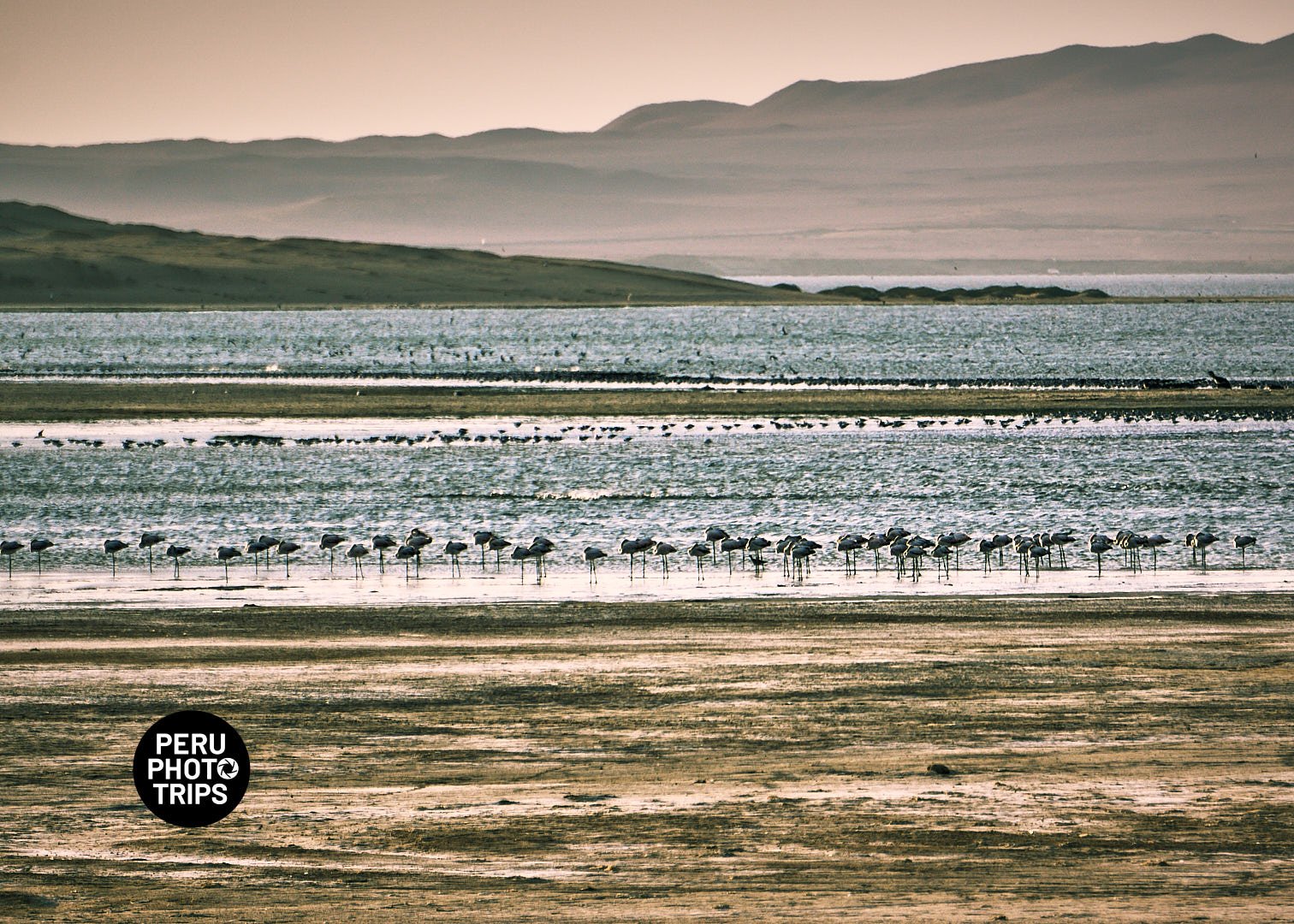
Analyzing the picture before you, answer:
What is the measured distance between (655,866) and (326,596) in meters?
16.1

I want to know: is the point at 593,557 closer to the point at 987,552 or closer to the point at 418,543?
the point at 418,543

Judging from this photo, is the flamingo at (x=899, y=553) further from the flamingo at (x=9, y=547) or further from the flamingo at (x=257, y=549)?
the flamingo at (x=9, y=547)

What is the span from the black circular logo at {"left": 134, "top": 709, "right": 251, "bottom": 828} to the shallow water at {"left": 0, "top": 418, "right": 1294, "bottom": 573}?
18346mm

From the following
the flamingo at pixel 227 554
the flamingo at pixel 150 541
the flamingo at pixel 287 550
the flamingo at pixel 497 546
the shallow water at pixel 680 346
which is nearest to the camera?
the flamingo at pixel 287 550

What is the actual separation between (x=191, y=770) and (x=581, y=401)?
190ft

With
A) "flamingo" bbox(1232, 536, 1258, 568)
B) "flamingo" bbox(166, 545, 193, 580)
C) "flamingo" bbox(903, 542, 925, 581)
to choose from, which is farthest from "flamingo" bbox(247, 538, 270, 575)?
"flamingo" bbox(903, 542, 925, 581)

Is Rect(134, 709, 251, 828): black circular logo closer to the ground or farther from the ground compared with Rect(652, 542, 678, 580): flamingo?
farther from the ground

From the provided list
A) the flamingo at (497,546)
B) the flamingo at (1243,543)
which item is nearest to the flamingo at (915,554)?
the flamingo at (1243,543)

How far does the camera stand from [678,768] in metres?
15.8

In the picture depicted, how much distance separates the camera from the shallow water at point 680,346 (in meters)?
90.1

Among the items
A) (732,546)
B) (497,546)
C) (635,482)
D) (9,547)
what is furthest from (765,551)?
(9,547)

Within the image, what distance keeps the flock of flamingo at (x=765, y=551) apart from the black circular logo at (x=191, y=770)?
16.4 meters

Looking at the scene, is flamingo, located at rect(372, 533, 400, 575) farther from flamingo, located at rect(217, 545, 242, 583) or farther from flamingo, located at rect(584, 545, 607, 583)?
flamingo, located at rect(584, 545, 607, 583)

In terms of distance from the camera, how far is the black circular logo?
12750mm
